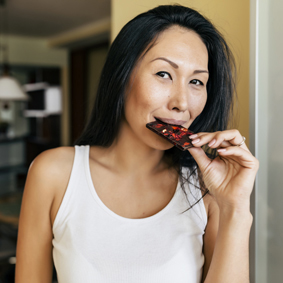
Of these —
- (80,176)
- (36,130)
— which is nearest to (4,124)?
(36,130)

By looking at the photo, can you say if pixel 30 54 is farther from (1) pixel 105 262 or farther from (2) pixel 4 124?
(1) pixel 105 262

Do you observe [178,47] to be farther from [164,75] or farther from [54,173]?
[54,173]

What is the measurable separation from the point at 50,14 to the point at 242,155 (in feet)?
15.1

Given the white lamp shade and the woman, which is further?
the white lamp shade

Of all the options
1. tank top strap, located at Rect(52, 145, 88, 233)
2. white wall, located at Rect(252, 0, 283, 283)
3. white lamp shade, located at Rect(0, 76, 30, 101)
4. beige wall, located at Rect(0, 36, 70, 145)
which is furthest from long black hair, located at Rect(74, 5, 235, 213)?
beige wall, located at Rect(0, 36, 70, 145)

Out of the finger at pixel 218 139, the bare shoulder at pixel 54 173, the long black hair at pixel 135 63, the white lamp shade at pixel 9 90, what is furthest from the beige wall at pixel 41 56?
the finger at pixel 218 139

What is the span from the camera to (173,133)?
933 millimetres

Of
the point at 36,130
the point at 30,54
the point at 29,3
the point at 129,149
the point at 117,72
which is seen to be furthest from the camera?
the point at 36,130

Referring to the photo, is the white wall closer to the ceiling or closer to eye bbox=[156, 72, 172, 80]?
eye bbox=[156, 72, 172, 80]

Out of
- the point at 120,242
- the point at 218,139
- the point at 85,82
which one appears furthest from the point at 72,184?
the point at 85,82

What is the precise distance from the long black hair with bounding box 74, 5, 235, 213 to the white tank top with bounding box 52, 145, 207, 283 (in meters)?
0.18

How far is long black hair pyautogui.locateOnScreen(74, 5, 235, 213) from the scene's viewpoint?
1.02 meters

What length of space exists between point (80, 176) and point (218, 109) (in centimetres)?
52

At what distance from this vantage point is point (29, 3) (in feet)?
14.1
